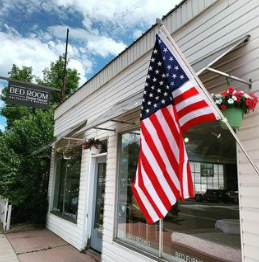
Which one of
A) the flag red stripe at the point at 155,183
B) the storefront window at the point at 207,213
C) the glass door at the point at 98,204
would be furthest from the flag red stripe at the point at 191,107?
the glass door at the point at 98,204

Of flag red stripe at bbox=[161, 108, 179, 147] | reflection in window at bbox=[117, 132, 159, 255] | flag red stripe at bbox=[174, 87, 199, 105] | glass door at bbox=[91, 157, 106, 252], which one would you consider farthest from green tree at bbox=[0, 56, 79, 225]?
flag red stripe at bbox=[174, 87, 199, 105]

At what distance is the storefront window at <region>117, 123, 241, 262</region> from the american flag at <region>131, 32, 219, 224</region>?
3.67ft

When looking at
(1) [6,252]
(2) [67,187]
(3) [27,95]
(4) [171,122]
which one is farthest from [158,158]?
(2) [67,187]

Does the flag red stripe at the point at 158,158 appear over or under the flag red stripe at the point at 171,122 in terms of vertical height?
under

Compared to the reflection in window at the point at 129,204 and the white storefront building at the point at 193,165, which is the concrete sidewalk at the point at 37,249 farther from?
the reflection in window at the point at 129,204

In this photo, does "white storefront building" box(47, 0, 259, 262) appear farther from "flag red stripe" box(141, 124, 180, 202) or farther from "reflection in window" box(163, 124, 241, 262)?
"flag red stripe" box(141, 124, 180, 202)

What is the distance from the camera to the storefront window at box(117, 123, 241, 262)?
324 centimetres

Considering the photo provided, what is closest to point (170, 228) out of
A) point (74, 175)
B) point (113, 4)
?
point (74, 175)

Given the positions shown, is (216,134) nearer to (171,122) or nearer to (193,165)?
(193,165)

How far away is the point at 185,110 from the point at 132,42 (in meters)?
3.60

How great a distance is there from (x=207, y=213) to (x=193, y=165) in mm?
660

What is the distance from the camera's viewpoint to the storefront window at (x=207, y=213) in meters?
3.24

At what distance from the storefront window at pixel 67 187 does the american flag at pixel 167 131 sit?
538 centimetres

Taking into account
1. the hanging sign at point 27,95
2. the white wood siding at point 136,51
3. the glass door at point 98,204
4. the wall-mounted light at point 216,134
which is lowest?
the glass door at point 98,204
